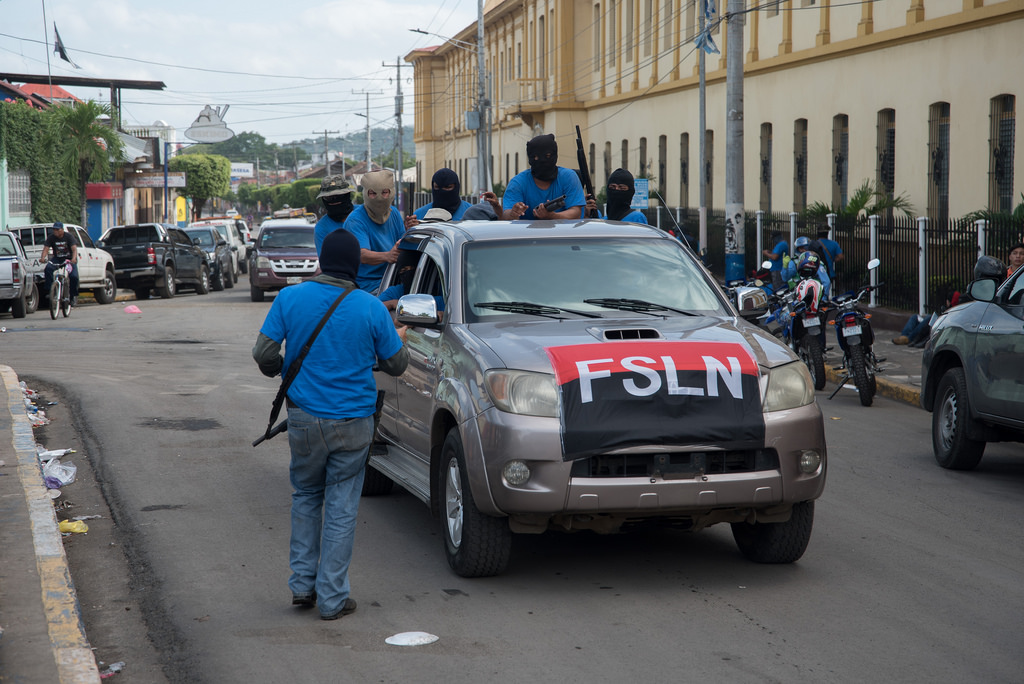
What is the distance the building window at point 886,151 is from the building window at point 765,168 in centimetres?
669

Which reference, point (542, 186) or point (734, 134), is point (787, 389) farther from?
point (734, 134)

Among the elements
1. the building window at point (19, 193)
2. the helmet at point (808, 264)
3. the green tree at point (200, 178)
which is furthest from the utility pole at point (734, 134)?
the green tree at point (200, 178)

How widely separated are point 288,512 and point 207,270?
27.7 m

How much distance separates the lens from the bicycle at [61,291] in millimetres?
24422

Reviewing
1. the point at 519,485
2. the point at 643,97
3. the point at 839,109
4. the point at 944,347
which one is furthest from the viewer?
the point at 643,97

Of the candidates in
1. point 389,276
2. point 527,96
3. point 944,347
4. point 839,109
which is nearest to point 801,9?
point 839,109

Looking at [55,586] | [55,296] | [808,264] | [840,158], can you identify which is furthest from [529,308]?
[840,158]

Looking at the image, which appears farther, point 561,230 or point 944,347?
point 944,347

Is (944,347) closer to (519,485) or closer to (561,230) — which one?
(561,230)

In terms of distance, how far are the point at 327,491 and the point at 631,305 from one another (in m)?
2.10

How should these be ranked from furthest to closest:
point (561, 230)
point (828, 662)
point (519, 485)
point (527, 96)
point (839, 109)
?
point (527, 96), point (839, 109), point (561, 230), point (519, 485), point (828, 662)

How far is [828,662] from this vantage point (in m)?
5.11

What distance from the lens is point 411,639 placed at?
5473 millimetres

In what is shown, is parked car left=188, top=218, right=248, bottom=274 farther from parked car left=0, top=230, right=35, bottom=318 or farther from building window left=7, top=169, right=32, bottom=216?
parked car left=0, top=230, right=35, bottom=318
